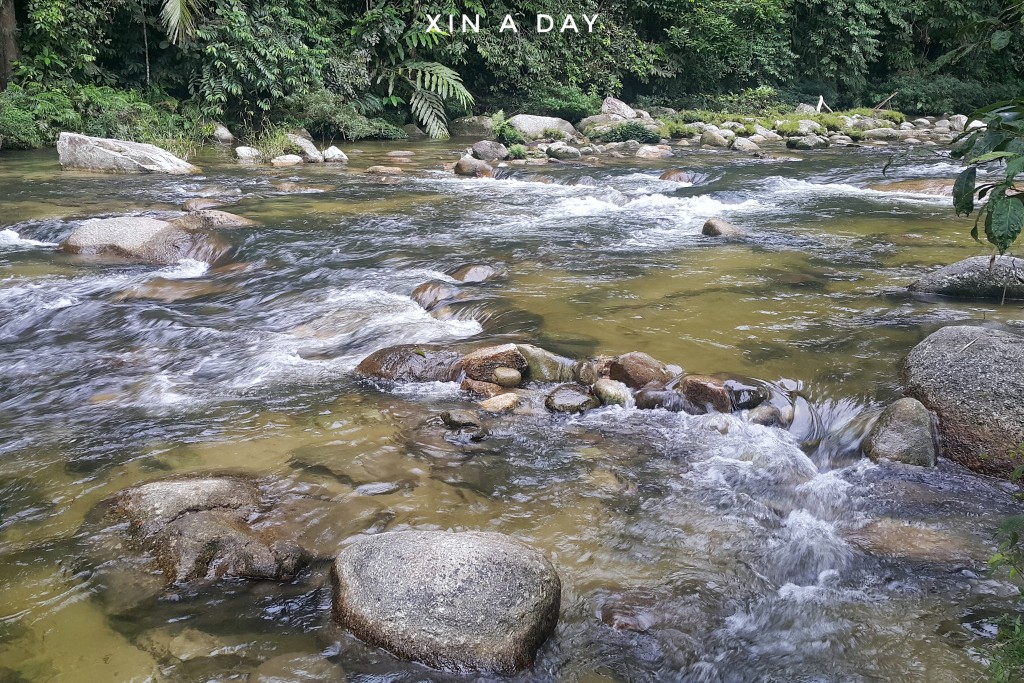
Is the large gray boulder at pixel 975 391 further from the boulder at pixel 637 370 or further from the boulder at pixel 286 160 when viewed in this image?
the boulder at pixel 286 160

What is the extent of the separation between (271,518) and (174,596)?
0.55 metres

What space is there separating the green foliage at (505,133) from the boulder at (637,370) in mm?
12242

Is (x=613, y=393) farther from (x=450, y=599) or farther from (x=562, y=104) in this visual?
(x=562, y=104)

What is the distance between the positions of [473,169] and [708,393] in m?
9.37

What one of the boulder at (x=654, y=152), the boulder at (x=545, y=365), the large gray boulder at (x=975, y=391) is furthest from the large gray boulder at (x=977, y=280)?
the boulder at (x=654, y=152)

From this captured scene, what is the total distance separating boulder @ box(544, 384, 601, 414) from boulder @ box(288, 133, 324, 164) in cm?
1073

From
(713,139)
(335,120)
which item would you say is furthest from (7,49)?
(713,139)

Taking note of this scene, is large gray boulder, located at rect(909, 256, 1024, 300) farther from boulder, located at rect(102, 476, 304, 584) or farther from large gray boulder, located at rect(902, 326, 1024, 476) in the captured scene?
boulder, located at rect(102, 476, 304, 584)

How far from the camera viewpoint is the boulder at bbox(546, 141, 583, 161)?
1481 cm

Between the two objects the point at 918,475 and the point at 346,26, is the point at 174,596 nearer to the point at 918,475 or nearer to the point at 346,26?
the point at 918,475

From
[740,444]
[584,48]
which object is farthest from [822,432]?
[584,48]

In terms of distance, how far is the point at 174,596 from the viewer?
271 cm

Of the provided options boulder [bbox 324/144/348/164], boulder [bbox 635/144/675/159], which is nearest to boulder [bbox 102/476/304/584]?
boulder [bbox 324/144/348/164]

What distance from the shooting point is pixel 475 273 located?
22.2 feet
